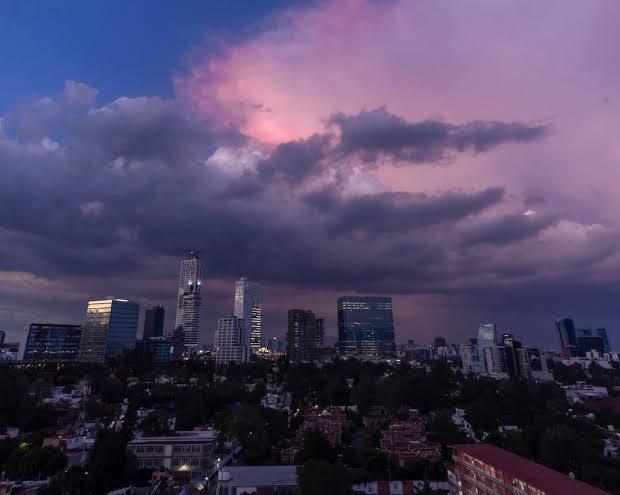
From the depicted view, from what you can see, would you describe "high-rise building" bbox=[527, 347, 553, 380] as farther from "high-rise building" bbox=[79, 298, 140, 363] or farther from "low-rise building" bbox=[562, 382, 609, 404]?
"high-rise building" bbox=[79, 298, 140, 363]

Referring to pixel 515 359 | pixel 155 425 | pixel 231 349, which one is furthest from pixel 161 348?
pixel 515 359

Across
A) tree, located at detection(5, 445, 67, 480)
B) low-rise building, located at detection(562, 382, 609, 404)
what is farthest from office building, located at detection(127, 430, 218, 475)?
low-rise building, located at detection(562, 382, 609, 404)

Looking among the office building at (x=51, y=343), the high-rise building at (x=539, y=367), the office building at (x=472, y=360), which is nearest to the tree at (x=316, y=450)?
the high-rise building at (x=539, y=367)

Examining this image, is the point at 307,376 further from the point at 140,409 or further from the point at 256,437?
the point at 256,437

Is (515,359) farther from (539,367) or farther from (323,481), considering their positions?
(323,481)

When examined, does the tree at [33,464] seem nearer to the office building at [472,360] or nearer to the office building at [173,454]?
the office building at [173,454]
